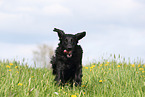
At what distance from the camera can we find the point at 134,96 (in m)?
4.16

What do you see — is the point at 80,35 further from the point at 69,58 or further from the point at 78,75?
the point at 78,75

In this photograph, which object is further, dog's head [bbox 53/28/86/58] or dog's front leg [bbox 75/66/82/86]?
dog's front leg [bbox 75/66/82/86]

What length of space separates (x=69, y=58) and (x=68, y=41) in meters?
0.49

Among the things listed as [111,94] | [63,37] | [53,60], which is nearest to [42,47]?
[53,60]

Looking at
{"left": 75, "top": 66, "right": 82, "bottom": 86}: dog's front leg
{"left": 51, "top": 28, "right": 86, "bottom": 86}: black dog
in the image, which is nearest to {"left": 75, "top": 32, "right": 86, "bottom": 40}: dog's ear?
{"left": 51, "top": 28, "right": 86, "bottom": 86}: black dog

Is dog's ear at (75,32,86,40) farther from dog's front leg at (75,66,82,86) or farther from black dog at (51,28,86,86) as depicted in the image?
dog's front leg at (75,66,82,86)

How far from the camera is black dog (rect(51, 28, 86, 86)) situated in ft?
16.7

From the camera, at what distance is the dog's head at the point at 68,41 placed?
5016 millimetres

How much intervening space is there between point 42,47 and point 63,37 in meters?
10.8

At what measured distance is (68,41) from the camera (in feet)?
16.5

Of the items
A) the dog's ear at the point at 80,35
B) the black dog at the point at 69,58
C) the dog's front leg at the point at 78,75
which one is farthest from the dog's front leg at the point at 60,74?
the dog's ear at the point at 80,35

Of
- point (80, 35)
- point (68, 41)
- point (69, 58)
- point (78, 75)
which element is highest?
point (80, 35)

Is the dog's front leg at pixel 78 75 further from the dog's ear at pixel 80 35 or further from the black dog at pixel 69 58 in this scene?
the dog's ear at pixel 80 35

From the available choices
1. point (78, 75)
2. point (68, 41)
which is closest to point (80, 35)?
point (68, 41)
